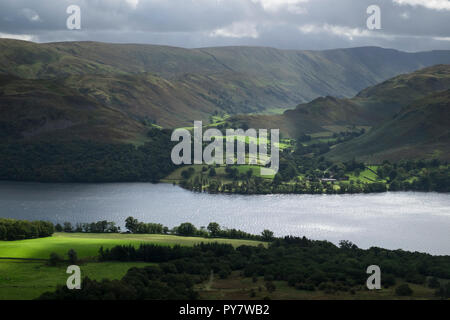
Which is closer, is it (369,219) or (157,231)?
(157,231)

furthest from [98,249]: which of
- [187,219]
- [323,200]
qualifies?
[323,200]

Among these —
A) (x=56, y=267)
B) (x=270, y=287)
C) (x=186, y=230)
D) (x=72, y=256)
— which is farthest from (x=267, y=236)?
(x=56, y=267)

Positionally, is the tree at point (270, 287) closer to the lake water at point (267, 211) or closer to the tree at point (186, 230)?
the tree at point (186, 230)

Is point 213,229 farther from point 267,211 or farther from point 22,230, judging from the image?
point 267,211

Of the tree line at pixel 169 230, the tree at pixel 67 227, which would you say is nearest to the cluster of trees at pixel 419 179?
the tree line at pixel 169 230

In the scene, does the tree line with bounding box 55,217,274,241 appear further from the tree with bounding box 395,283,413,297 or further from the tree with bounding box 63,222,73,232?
the tree with bounding box 395,283,413,297
